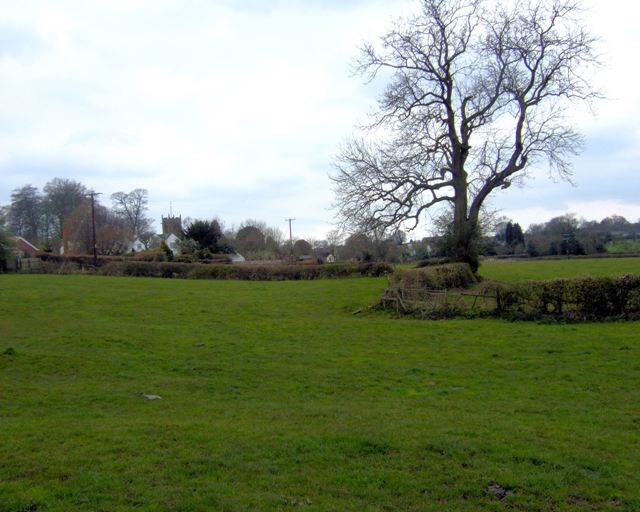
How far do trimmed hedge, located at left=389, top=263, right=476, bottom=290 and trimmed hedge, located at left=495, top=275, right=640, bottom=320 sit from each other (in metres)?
4.99

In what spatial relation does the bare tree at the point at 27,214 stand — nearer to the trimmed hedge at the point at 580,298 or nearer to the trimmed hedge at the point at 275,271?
the trimmed hedge at the point at 275,271

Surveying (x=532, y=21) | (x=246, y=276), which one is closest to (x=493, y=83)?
(x=532, y=21)

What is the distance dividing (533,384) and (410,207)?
908 inches

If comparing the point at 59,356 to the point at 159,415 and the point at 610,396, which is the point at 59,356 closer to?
the point at 159,415

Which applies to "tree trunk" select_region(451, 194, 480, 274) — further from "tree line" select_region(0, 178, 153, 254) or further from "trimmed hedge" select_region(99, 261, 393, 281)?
"tree line" select_region(0, 178, 153, 254)

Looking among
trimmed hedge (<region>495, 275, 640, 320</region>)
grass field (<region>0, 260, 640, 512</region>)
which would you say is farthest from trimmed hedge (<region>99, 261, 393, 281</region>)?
grass field (<region>0, 260, 640, 512</region>)

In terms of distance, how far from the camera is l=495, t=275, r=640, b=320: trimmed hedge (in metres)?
18.2

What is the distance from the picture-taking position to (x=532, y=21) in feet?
106

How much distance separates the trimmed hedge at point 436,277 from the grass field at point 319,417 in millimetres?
5283

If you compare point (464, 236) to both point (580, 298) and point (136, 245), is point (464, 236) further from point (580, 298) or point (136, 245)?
point (136, 245)

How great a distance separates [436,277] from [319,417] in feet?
61.0

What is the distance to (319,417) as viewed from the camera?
8242 mm

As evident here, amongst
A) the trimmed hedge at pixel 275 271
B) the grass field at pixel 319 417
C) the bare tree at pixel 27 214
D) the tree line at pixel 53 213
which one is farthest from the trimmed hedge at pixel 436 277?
the bare tree at pixel 27 214

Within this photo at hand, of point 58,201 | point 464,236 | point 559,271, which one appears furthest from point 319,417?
point 58,201
